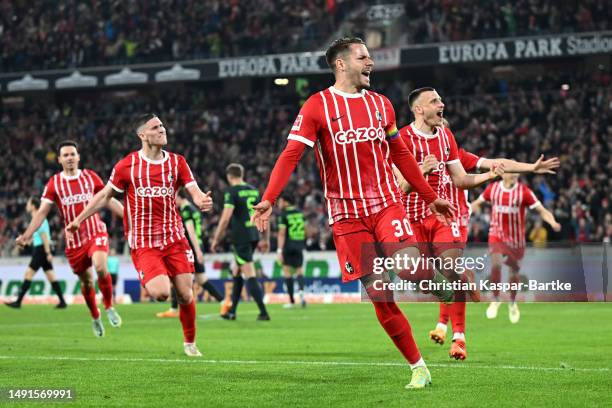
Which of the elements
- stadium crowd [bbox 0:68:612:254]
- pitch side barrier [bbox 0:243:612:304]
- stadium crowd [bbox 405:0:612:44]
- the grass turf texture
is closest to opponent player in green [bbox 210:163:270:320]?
the grass turf texture

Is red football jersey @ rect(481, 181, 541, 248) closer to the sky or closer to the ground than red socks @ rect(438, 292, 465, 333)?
closer to the sky

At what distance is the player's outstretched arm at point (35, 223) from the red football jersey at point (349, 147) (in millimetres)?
5763

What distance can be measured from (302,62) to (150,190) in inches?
1104

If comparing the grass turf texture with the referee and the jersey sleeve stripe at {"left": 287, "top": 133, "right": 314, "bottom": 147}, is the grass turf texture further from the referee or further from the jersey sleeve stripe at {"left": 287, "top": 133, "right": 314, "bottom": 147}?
the referee

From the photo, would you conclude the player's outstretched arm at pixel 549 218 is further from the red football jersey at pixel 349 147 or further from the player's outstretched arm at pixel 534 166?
the red football jersey at pixel 349 147

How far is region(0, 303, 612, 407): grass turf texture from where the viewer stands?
7.96m

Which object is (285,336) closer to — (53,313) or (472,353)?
(472,353)

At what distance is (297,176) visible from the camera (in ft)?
124

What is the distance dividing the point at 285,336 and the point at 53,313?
9148mm

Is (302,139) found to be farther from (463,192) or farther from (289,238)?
(289,238)

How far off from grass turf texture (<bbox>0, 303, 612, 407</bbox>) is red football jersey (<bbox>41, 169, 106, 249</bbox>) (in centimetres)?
152

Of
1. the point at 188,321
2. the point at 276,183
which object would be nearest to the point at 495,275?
the point at 188,321

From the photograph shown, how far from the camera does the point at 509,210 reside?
1928 centimetres

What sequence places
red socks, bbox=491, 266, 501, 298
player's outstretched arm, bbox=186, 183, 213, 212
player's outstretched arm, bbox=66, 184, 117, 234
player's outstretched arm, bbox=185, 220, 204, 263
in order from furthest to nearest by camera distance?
red socks, bbox=491, 266, 501, 298 → player's outstretched arm, bbox=185, 220, 204, 263 → player's outstretched arm, bbox=66, 184, 117, 234 → player's outstretched arm, bbox=186, 183, 213, 212
